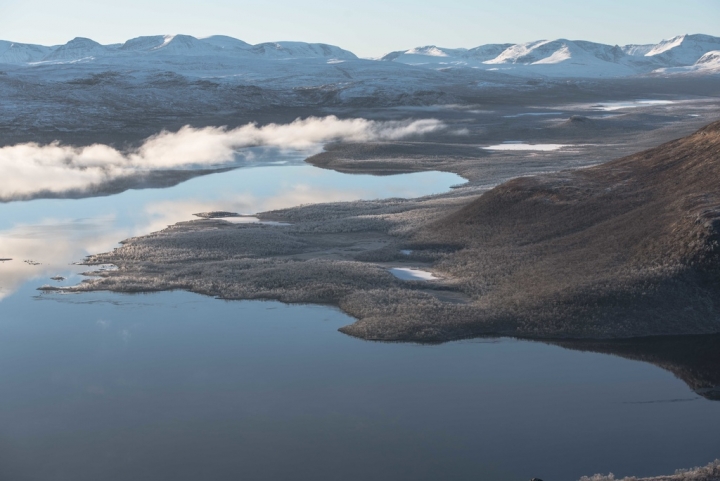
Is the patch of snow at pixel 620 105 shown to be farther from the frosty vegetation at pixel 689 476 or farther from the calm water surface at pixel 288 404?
the frosty vegetation at pixel 689 476

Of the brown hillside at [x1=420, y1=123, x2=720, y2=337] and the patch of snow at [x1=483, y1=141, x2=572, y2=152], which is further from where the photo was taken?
the patch of snow at [x1=483, y1=141, x2=572, y2=152]

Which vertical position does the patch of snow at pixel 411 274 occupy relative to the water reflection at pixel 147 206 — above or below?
below

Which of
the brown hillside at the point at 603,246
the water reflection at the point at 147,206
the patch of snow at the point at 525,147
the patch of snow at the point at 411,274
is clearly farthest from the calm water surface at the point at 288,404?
the patch of snow at the point at 525,147

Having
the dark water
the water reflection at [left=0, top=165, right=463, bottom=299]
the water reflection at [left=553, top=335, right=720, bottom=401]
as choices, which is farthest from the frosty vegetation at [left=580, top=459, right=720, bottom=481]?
the water reflection at [left=0, top=165, right=463, bottom=299]

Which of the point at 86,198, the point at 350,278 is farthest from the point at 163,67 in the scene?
the point at 350,278

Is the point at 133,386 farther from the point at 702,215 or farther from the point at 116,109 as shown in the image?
the point at 116,109

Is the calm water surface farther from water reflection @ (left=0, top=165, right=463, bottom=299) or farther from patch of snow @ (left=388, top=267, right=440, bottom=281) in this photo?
water reflection @ (left=0, top=165, right=463, bottom=299)
